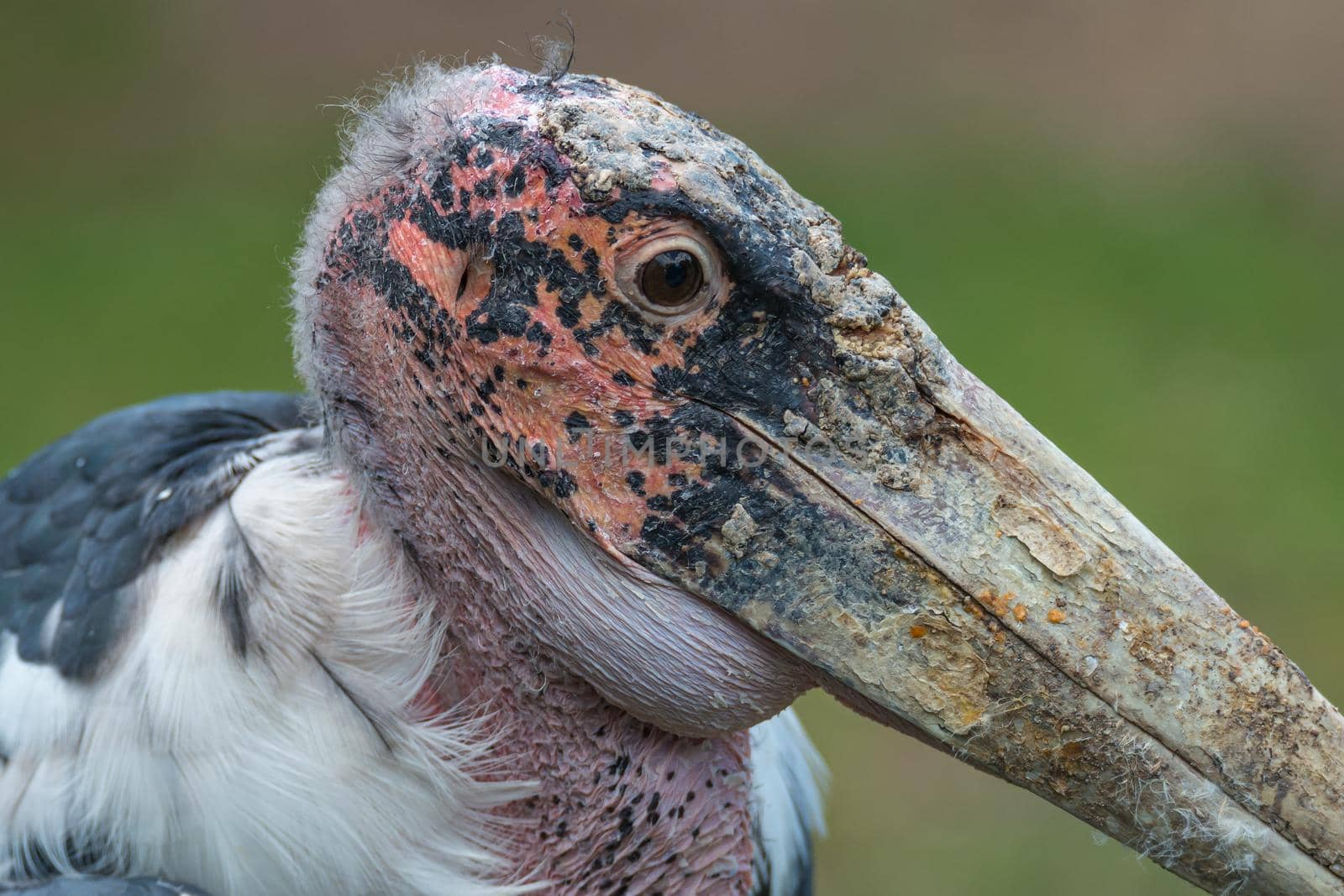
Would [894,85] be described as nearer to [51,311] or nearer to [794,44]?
[794,44]

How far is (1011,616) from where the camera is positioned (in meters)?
2.13

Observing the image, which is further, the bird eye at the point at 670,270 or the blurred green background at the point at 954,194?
the blurred green background at the point at 954,194

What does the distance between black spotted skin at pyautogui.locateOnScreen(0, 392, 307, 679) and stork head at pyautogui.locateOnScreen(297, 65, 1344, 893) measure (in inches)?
24.5

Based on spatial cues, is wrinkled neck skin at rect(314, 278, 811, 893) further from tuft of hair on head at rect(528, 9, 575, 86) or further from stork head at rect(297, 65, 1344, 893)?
tuft of hair on head at rect(528, 9, 575, 86)

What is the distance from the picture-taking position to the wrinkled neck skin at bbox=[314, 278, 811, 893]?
7.49ft

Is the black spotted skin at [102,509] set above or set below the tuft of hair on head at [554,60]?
below

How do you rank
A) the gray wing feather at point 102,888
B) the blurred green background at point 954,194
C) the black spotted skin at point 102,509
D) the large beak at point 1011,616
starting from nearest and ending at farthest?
the large beak at point 1011,616, the gray wing feather at point 102,888, the black spotted skin at point 102,509, the blurred green background at point 954,194

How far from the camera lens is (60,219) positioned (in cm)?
966

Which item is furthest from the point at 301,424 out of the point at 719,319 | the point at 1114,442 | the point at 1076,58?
the point at 1076,58

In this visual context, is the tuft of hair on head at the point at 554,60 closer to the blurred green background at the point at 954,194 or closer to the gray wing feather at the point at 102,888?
the gray wing feather at the point at 102,888

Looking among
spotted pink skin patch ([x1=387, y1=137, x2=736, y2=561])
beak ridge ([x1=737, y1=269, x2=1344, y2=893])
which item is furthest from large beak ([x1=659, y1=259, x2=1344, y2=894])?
spotted pink skin patch ([x1=387, y1=137, x2=736, y2=561])

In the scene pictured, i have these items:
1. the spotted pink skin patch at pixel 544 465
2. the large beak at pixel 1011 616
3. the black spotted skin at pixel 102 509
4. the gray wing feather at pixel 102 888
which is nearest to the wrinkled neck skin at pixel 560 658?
the spotted pink skin patch at pixel 544 465

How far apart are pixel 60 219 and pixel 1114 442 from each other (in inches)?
291

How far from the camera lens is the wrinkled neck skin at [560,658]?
2.28m
